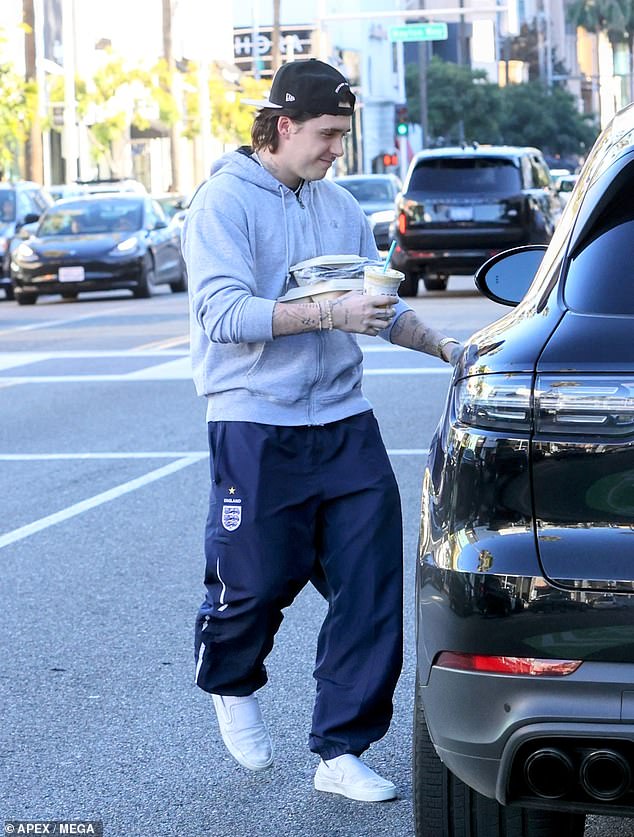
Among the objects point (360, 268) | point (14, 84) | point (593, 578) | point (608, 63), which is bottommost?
point (593, 578)

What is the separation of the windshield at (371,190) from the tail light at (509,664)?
28768mm

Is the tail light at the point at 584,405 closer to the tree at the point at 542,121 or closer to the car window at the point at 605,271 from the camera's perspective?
the car window at the point at 605,271

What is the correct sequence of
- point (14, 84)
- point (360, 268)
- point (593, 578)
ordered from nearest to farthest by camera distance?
1. point (593, 578)
2. point (360, 268)
3. point (14, 84)

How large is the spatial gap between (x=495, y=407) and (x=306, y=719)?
Result: 6.84 ft

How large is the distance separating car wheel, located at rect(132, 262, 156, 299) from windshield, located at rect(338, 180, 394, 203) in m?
6.92

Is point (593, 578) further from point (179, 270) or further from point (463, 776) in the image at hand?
point (179, 270)

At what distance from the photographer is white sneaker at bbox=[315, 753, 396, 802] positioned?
4320 mm

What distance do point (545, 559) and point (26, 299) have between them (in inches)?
904

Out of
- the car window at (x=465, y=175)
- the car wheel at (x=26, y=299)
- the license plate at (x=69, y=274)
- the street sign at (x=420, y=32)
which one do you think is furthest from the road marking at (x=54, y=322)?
the street sign at (x=420, y=32)

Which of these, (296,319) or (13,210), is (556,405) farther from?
(13,210)

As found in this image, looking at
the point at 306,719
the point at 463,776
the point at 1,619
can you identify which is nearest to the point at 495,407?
the point at 463,776

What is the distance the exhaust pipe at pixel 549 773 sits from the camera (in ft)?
10.2

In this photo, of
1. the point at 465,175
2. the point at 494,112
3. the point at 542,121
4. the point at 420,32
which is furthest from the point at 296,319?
the point at 542,121

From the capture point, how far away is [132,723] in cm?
505
